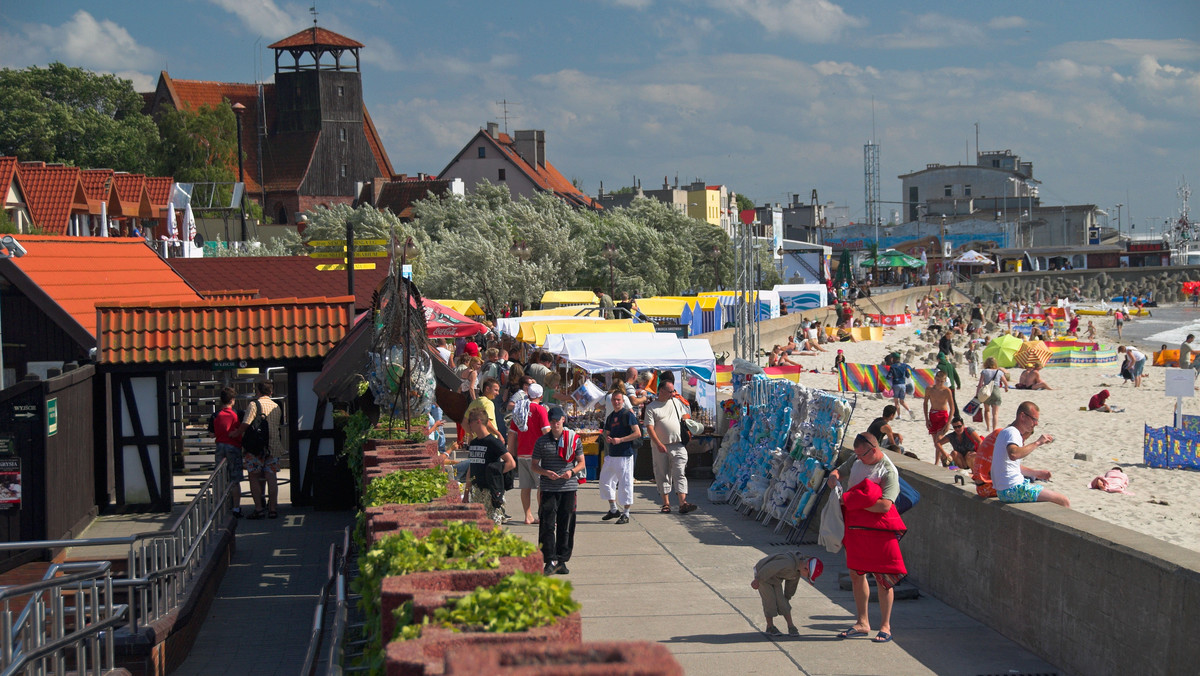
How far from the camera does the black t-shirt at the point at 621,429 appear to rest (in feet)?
39.0

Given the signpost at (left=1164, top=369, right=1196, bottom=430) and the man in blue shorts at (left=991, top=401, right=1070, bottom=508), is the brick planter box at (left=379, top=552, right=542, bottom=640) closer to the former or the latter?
the man in blue shorts at (left=991, top=401, right=1070, bottom=508)

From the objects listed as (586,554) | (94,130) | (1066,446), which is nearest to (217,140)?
(94,130)

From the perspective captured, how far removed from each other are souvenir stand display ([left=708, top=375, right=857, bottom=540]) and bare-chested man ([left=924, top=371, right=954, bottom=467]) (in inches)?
189

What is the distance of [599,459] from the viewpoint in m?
15.0

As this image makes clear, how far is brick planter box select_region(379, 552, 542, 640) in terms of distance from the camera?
399cm

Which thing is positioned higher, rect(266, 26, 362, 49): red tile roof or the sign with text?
rect(266, 26, 362, 49): red tile roof

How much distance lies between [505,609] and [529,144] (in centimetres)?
7777

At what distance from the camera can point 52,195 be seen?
35.9m

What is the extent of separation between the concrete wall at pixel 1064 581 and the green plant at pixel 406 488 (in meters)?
3.98

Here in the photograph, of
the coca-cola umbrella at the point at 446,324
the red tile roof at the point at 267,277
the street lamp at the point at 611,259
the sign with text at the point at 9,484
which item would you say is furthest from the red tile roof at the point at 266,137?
the sign with text at the point at 9,484

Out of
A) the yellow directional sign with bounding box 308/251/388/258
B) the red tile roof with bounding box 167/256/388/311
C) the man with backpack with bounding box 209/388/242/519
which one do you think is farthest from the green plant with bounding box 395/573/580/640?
the red tile roof with bounding box 167/256/388/311

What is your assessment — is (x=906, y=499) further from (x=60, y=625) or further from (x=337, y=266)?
(x=337, y=266)

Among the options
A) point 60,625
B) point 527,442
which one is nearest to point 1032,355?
point 527,442

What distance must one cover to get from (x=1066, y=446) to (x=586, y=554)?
14.4 metres
